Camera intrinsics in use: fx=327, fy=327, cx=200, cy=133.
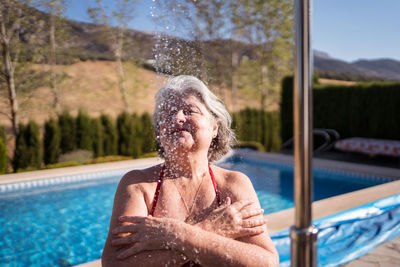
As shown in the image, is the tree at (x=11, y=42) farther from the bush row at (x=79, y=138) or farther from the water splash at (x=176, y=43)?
the water splash at (x=176, y=43)

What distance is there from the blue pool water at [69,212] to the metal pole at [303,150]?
77.7 inches

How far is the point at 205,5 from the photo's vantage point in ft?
4.46

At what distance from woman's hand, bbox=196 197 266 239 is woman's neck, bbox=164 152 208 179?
6.4 inches

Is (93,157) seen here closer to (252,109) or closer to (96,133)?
(96,133)

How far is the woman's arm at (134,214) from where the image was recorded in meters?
1.02

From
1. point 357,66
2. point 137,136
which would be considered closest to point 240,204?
point 137,136

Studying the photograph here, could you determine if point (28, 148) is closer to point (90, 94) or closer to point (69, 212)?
point (90, 94)

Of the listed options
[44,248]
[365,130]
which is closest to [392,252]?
A: [44,248]

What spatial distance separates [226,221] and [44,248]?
4.10 meters

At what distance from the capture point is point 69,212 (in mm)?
5648

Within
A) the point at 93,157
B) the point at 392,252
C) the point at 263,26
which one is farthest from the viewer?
the point at 263,26

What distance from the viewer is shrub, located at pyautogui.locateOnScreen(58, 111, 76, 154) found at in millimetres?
9234

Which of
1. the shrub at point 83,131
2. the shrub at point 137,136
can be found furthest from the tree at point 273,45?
the shrub at point 83,131

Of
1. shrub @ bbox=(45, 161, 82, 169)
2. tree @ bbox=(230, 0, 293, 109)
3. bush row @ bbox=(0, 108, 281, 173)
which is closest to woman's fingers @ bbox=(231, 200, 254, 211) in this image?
bush row @ bbox=(0, 108, 281, 173)
